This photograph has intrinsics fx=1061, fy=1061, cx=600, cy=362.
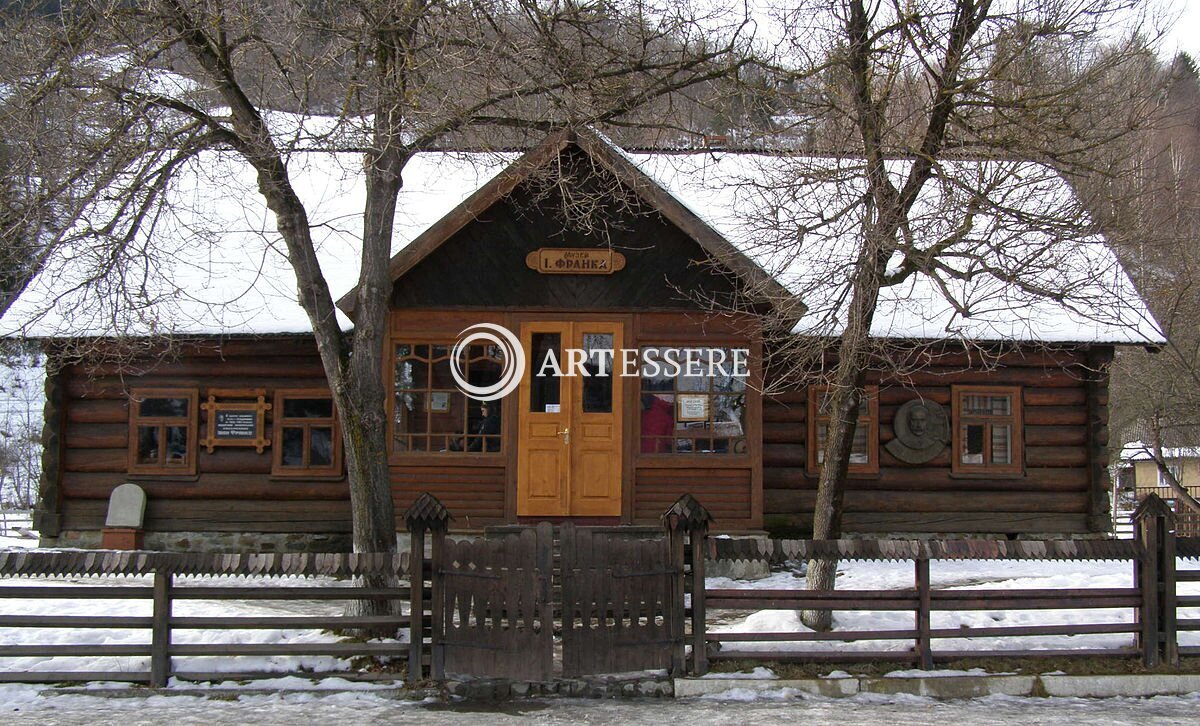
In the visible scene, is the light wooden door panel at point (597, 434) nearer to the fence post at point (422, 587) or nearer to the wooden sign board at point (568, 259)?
the wooden sign board at point (568, 259)

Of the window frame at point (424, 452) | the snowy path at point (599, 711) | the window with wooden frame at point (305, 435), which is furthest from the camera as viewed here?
the window with wooden frame at point (305, 435)

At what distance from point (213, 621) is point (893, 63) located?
6780mm

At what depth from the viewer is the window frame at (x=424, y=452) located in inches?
478

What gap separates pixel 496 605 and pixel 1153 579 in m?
5.02

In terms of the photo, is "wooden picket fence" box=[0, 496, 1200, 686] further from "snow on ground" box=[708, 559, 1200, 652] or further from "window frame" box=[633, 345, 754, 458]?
"window frame" box=[633, 345, 754, 458]

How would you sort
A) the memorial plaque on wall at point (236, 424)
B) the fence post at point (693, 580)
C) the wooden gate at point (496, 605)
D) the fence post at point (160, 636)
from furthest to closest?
1. the memorial plaque on wall at point (236, 424)
2. the fence post at point (693, 580)
3. the fence post at point (160, 636)
4. the wooden gate at point (496, 605)

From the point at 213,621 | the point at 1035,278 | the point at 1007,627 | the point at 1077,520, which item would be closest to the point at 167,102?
the point at 213,621

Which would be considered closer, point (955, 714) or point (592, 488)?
point (955, 714)

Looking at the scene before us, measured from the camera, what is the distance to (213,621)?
777 centimetres

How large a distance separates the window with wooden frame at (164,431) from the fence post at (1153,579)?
10.4 metres

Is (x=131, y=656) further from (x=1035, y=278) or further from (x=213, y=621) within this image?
(x=1035, y=278)

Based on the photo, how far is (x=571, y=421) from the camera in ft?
39.6

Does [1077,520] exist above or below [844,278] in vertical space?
below

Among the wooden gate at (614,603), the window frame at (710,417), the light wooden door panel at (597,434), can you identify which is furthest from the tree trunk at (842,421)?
the light wooden door panel at (597,434)
